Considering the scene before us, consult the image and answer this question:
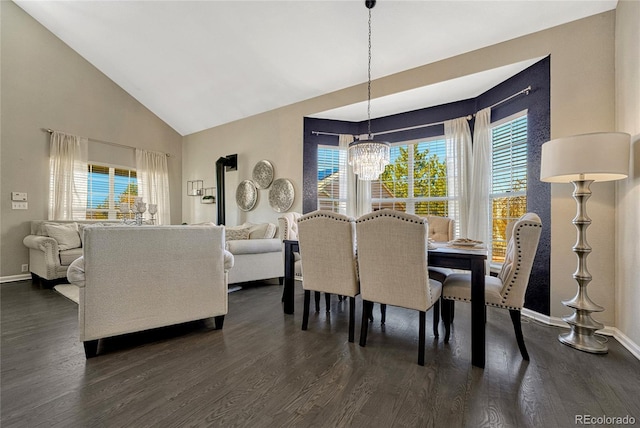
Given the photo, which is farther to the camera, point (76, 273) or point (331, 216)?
point (331, 216)

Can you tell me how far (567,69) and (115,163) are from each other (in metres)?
7.00

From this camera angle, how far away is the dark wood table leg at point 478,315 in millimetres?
1854

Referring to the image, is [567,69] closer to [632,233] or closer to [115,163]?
[632,233]

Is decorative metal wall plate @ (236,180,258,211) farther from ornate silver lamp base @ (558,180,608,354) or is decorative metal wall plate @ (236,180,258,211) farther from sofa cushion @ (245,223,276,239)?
ornate silver lamp base @ (558,180,608,354)

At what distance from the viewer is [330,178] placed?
15.9 ft

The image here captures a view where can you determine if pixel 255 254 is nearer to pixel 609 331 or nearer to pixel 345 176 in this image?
pixel 345 176

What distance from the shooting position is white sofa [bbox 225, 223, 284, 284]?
373 centimetres

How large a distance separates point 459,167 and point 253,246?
3.02 m

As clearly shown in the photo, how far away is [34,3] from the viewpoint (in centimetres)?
425

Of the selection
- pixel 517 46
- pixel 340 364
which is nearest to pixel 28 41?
pixel 340 364

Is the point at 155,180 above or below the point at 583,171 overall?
above

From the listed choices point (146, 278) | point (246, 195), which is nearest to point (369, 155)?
point (146, 278)

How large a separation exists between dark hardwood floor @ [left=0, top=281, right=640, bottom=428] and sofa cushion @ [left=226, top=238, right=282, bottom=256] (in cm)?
127
